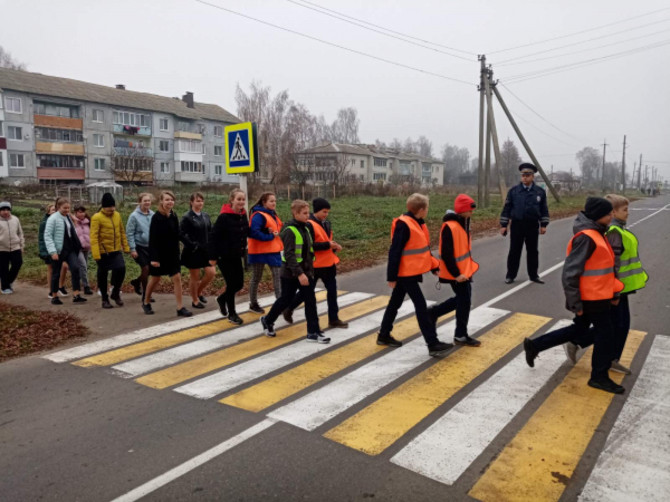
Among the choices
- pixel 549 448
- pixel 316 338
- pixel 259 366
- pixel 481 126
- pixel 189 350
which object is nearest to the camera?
pixel 549 448

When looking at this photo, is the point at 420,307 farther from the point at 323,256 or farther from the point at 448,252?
the point at 323,256

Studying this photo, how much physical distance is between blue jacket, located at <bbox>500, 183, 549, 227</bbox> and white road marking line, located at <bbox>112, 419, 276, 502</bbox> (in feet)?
23.4

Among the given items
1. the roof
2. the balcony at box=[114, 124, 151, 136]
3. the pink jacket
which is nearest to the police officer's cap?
the pink jacket

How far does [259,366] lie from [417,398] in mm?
1764

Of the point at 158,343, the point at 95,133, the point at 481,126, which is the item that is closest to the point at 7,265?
the point at 158,343

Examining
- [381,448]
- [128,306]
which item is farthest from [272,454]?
[128,306]

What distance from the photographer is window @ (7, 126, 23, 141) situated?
165ft

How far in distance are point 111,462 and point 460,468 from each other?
7.71 feet

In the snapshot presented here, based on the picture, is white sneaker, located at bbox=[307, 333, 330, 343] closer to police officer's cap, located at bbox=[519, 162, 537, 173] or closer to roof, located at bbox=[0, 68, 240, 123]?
police officer's cap, located at bbox=[519, 162, 537, 173]

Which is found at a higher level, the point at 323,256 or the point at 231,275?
the point at 323,256

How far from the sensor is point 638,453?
3.61m

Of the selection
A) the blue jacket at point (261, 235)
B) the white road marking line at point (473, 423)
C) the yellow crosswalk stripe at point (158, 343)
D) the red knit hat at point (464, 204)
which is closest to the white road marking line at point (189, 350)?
the yellow crosswalk stripe at point (158, 343)

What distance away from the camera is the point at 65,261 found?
29.0ft

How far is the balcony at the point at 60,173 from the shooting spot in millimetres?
52125
